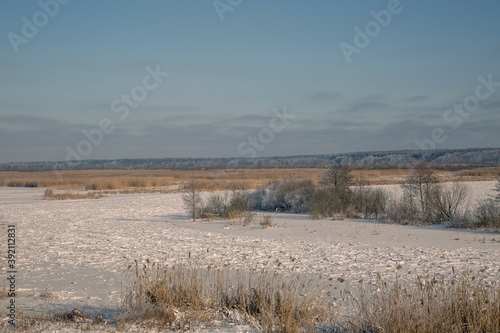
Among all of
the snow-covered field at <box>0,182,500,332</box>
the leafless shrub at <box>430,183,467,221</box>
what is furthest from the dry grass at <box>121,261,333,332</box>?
the leafless shrub at <box>430,183,467,221</box>

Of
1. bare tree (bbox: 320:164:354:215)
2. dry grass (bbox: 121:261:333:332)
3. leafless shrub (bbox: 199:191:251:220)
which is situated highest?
bare tree (bbox: 320:164:354:215)

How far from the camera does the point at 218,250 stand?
11.7 meters

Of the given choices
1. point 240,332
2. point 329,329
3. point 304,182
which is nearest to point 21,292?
point 240,332

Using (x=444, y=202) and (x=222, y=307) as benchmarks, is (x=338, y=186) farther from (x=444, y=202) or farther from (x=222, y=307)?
(x=222, y=307)

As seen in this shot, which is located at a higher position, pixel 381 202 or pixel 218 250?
pixel 381 202

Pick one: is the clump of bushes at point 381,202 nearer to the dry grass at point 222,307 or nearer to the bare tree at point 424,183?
the bare tree at point 424,183

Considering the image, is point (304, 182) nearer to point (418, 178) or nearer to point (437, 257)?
point (418, 178)

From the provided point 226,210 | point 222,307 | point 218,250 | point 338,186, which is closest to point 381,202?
point 338,186

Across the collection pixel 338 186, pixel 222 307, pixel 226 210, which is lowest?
pixel 222 307

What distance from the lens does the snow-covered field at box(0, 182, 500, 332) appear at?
8219mm

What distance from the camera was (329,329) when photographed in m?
5.48

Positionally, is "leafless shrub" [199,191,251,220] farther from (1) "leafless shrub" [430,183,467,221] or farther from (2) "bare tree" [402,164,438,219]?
(1) "leafless shrub" [430,183,467,221]

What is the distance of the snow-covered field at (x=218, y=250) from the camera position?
27.0ft

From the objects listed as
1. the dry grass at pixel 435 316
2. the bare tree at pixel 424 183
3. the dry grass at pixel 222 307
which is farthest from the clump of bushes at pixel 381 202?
the dry grass at pixel 222 307
